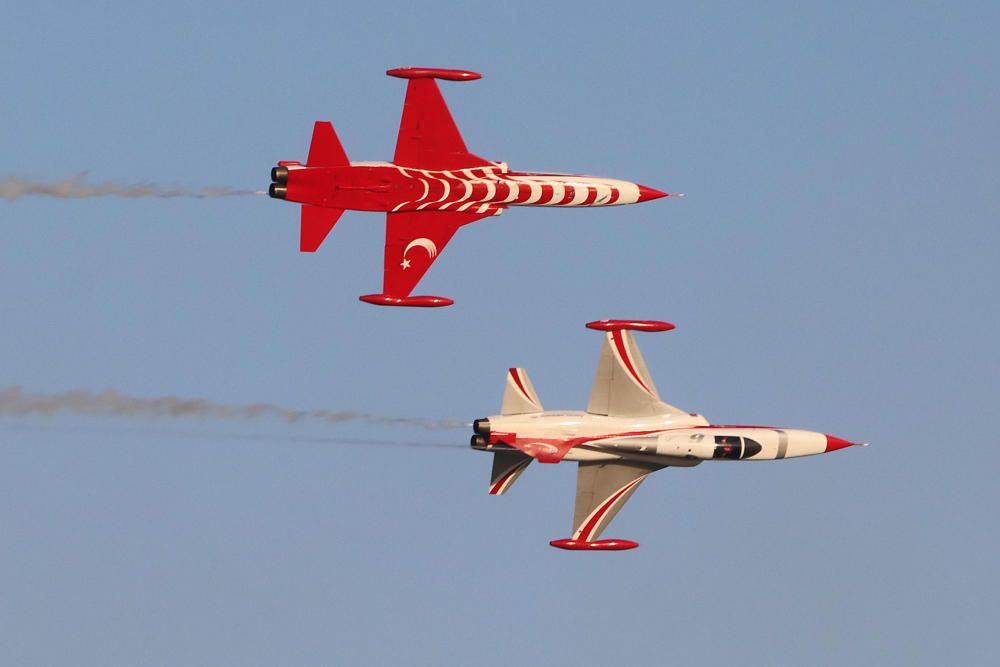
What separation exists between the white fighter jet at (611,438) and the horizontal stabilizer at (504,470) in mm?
28

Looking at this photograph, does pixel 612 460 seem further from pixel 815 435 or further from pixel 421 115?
pixel 421 115

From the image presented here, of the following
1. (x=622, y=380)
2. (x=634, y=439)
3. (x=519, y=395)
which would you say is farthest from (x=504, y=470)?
(x=622, y=380)

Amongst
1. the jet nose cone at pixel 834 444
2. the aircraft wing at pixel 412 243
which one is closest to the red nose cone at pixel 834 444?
the jet nose cone at pixel 834 444

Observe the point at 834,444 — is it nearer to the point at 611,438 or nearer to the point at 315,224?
the point at 611,438

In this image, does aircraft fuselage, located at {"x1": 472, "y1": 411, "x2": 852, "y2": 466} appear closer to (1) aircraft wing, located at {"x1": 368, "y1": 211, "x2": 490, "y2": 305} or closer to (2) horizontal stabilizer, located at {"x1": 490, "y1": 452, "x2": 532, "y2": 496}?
(2) horizontal stabilizer, located at {"x1": 490, "y1": 452, "x2": 532, "y2": 496}

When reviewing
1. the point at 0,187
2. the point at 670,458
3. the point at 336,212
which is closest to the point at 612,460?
the point at 670,458

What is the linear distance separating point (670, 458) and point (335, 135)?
13.1 meters

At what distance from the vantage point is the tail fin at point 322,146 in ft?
221

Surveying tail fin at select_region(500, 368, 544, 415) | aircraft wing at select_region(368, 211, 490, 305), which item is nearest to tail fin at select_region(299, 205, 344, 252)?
aircraft wing at select_region(368, 211, 490, 305)

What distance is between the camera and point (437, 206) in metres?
69.2

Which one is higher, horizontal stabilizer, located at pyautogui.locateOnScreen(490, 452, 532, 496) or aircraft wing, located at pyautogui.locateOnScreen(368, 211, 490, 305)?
aircraft wing, located at pyautogui.locateOnScreen(368, 211, 490, 305)

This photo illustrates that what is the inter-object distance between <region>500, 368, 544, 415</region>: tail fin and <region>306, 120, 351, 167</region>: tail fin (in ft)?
26.1

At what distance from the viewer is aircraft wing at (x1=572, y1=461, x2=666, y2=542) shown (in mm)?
67375

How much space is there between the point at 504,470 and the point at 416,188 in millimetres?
8763
